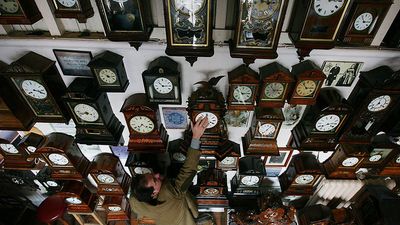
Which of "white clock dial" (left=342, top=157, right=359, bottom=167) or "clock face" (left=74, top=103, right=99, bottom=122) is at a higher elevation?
"clock face" (left=74, top=103, right=99, bottom=122)

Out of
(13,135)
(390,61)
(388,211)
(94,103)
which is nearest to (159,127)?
(94,103)

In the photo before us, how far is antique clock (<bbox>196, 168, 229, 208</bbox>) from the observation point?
3322 mm

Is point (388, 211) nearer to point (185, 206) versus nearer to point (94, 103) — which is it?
point (185, 206)

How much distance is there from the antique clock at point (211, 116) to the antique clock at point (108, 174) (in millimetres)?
800

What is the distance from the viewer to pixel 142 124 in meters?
2.75

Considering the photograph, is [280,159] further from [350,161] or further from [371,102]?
[371,102]

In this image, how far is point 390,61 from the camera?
2.45m

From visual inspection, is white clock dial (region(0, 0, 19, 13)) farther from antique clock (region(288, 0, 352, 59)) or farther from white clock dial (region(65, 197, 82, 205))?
white clock dial (region(65, 197, 82, 205))

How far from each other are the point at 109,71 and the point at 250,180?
1.97 meters

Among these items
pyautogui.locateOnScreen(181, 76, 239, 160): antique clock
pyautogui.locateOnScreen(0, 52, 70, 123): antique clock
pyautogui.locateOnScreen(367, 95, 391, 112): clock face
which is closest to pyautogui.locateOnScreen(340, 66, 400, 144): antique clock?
pyautogui.locateOnScreen(367, 95, 391, 112): clock face

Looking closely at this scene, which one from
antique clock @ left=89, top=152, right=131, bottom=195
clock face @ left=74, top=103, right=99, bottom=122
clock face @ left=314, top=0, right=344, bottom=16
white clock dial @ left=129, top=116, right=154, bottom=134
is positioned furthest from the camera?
antique clock @ left=89, top=152, right=131, bottom=195

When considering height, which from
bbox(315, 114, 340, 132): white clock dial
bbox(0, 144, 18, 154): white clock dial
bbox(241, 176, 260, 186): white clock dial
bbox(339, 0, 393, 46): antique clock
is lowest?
bbox(241, 176, 260, 186): white clock dial

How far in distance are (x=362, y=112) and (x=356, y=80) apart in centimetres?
29

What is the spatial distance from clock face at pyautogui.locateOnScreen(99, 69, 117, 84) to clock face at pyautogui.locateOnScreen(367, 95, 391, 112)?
2109 millimetres
